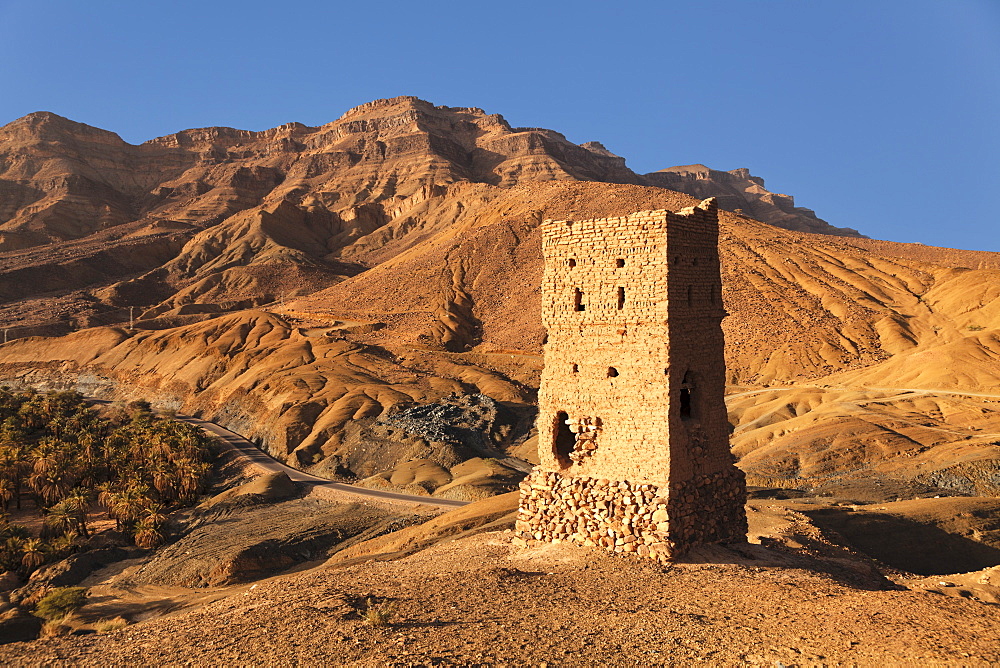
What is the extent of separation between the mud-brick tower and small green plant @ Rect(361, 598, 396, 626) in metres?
3.76

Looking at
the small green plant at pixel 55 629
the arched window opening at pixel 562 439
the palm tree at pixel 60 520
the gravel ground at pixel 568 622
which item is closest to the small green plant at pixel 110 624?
the small green plant at pixel 55 629

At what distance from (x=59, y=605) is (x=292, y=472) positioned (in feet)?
63.5

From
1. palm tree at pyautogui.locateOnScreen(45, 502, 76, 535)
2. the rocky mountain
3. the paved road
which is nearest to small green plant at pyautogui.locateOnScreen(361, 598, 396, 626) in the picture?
the paved road

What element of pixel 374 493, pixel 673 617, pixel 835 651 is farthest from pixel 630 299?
pixel 374 493

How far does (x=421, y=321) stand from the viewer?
6519 centimetres

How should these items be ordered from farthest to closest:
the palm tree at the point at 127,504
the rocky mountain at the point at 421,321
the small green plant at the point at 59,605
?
1. the rocky mountain at the point at 421,321
2. the palm tree at the point at 127,504
3. the small green plant at the point at 59,605

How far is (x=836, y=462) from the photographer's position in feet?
102

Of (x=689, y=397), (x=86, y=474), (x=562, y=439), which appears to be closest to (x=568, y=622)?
(x=562, y=439)

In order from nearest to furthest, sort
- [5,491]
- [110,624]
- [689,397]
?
[689,397] < [110,624] < [5,491]

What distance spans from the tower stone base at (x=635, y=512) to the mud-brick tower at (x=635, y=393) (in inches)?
0.7

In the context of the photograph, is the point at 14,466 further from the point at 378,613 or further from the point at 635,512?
the point at 635,512

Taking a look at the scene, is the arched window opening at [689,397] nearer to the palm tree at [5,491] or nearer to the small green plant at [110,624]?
the small green plant at [110,624]

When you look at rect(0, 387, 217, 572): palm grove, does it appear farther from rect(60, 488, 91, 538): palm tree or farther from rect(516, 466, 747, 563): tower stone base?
rect(516, 466, 747, 563): tower stone base

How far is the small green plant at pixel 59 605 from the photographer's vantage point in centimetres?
1728
